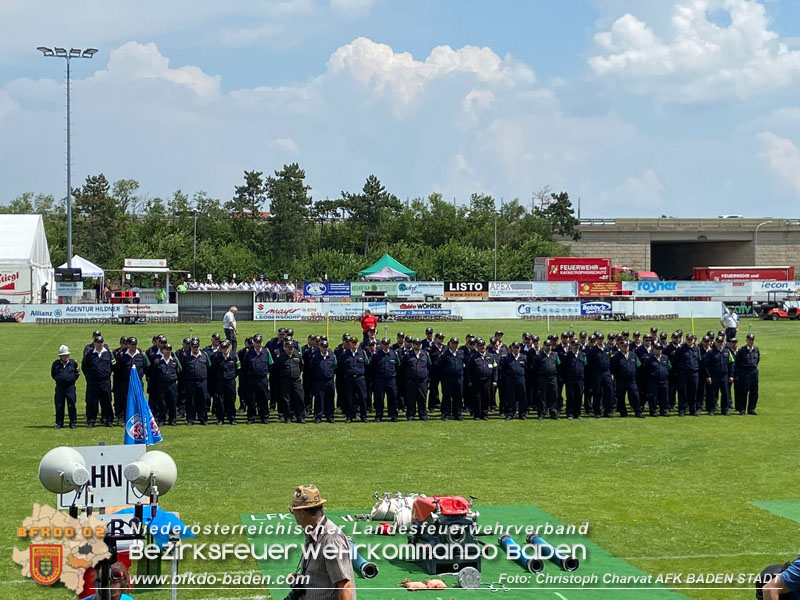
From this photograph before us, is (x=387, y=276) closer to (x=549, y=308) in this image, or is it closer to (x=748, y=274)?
(x=549, y=308)

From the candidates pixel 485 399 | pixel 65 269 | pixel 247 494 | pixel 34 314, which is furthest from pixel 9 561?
pixel 65 269

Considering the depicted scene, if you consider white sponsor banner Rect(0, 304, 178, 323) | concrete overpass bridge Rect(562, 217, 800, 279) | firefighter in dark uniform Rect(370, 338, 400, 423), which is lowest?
firefighter in dark uniform Rect(370, 338, 400, 423)

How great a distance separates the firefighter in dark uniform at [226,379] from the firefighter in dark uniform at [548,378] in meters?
5.62

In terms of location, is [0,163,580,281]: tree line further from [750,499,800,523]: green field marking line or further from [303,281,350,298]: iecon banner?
[750,499,800,523]: green field marking line

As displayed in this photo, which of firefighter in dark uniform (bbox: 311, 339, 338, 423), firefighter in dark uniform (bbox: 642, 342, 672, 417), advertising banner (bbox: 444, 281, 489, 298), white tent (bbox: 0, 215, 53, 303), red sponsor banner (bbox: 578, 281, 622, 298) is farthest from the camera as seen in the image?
advertising banner (bbox: 444, 281, 489, 298)

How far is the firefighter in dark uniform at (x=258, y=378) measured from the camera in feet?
59.8

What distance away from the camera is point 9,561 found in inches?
371

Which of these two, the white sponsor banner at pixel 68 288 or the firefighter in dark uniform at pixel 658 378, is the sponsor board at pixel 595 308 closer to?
the white sponsor banner at pixel 68 288

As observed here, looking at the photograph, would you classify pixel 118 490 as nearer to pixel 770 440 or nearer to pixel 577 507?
pixel 577 507

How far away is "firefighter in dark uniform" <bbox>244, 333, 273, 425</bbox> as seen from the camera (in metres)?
18.2

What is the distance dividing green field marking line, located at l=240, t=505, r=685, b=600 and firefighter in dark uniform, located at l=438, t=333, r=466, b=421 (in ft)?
25.7

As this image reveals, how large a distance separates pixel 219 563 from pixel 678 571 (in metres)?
4.25

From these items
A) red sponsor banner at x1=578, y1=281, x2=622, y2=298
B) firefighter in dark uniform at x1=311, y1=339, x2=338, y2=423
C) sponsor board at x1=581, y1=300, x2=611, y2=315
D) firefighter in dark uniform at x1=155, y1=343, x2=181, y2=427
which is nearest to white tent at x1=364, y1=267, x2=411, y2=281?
red sponsor banner at x1=578, y1=281, x2=622, y2=298

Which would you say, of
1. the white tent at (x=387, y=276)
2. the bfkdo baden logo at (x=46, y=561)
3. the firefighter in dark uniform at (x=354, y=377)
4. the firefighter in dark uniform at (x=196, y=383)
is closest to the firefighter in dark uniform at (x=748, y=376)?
the firefighter in dark uniform at (x=354, y=377)
